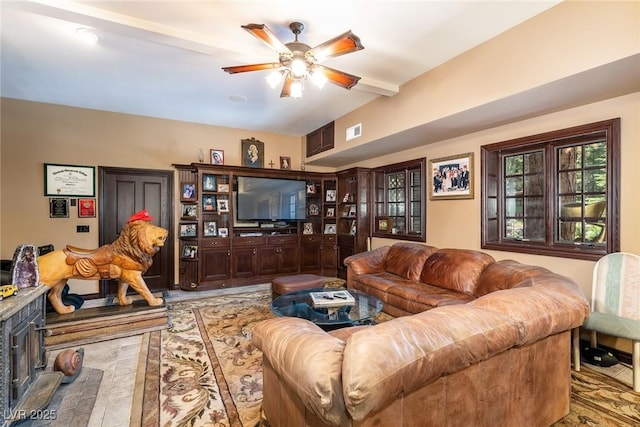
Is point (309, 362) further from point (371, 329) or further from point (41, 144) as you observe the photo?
point (41, 144)

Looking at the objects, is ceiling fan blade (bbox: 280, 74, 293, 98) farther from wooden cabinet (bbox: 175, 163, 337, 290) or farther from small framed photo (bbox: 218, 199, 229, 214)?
small framed photo (bbox: 218, 199, 229, 214)

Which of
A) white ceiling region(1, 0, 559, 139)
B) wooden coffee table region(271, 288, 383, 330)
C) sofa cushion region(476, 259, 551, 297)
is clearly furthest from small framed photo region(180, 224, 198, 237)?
sofa cushion region(476, 259, 551, 297)

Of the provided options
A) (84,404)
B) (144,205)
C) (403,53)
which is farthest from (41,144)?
(403,53)

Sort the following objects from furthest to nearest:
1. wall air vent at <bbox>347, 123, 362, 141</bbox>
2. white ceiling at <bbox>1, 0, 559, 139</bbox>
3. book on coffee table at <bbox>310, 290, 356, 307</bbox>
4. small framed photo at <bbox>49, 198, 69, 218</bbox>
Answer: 1. wall air vent at <bbox>347, 123, 362, 141</bbox>
2. small framed photo at <bbox>49, 198, 69, 218</bbox>
3. book on coffee table at <bbox>310, 290, 356, 307</bbox>
4. white ceiling at <bbox>1, 0, 559, 139</bbox>

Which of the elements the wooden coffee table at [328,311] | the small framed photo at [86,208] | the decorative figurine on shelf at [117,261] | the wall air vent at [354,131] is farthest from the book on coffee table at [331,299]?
the small framed photo at [86,208]

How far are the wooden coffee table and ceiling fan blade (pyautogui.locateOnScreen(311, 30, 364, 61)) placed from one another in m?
2.16

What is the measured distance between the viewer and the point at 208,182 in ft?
17.2

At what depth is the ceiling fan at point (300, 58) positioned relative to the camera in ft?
7.23

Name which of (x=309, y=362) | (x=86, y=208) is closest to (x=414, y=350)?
(x=309, y=362)

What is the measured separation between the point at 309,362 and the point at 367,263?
10.4ft

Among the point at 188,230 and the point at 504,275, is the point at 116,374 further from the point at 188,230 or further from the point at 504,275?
the point at 504,275

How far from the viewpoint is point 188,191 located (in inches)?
204

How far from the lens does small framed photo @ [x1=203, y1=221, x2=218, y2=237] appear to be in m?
5.19

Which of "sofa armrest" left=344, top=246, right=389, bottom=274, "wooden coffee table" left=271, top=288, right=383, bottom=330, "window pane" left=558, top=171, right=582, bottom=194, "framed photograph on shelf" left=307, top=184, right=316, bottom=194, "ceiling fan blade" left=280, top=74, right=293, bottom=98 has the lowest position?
"wooden coffee table" left=271, top=288, right=383, bottom=330
